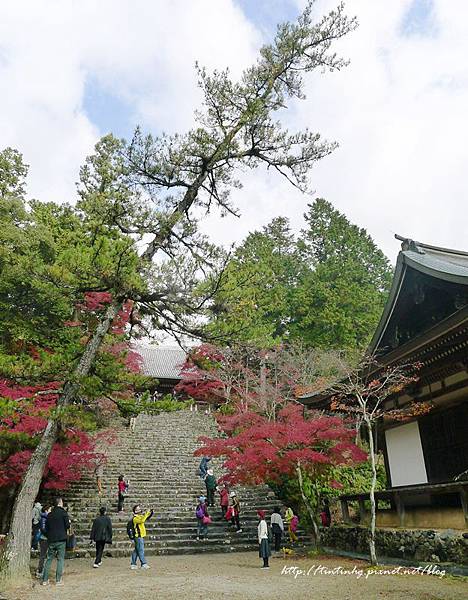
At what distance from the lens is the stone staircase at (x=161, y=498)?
46.1 feet

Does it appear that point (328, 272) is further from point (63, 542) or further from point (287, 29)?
point (63, 542)

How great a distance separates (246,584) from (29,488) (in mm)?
4503

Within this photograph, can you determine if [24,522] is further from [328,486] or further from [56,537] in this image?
[328,486]

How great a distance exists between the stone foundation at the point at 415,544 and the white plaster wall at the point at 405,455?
132cm

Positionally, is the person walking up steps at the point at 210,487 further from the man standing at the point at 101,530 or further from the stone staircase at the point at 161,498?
the man standing at the point at 101,530

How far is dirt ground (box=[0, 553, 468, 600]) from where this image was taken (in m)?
7.02

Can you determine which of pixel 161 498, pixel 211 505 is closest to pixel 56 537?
pixel 211 505

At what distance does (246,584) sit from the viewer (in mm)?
8172

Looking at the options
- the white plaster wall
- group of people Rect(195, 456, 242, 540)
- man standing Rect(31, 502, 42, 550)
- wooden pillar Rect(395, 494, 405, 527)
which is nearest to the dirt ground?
wooden pillar Rect(395, 494, 405, 527)

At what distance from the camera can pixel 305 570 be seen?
9.66m

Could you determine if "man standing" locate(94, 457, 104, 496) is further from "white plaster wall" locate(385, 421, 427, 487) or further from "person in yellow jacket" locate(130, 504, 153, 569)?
"white plaster wall" locate(385, 421, 427, 487)

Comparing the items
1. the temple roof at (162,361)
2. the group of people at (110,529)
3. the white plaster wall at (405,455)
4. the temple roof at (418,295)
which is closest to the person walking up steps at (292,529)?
the group of people at (110,529)

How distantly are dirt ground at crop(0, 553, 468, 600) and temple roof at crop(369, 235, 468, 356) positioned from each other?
4.39 metres

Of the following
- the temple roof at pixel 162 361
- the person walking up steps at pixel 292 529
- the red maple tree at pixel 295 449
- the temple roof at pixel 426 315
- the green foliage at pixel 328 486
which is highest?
the temple roof at pixel 162 361
